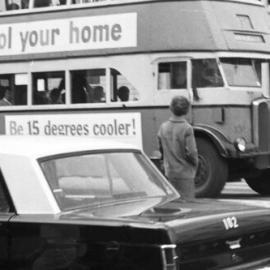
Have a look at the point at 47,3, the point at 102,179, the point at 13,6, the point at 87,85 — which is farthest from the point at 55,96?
the point at 102,179

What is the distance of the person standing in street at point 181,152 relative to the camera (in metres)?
8.85

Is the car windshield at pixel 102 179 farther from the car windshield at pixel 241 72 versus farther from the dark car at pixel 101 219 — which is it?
the car windshield at pixel 241 72

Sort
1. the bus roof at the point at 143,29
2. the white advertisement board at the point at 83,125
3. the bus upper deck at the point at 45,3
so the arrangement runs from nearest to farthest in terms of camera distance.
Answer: the bus roof at the point at 143,29
the white advertisement board at the point at 83,125
the bus upper deck at the point at 45,3

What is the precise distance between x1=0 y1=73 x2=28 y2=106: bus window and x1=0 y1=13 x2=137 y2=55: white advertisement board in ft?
1.55

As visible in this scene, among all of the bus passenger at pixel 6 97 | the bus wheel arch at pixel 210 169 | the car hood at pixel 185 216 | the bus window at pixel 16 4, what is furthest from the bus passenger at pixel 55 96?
the car hood at pixel 185 216

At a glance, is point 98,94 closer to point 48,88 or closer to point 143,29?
point 48,88

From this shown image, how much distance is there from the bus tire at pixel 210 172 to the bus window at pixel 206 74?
93 cm

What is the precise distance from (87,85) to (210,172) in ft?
9.27

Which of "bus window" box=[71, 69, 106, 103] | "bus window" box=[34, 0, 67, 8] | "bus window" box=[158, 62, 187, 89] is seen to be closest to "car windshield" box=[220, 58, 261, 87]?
"bus window" box=[158, 62, 187, 89]

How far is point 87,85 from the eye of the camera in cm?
1451

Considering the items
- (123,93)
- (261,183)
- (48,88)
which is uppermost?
(48,88)

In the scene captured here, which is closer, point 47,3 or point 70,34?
point 70,34

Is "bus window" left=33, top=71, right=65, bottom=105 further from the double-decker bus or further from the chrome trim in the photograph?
the chrome trim

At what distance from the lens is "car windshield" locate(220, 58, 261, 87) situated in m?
13.6
